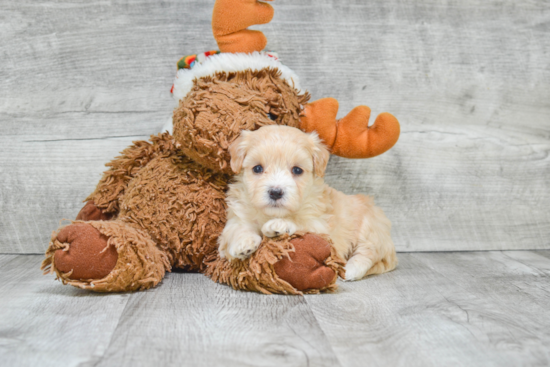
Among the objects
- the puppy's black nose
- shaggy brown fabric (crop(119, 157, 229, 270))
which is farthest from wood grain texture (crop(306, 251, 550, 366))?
shaggy brown fabric (crop(119, 157, 229, 270))

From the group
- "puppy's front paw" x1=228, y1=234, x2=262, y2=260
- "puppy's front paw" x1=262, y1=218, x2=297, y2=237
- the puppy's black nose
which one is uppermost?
the puppy's black nose

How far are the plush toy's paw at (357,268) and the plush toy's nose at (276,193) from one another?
0.52 metres

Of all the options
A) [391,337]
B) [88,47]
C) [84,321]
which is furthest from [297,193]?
[88,47]

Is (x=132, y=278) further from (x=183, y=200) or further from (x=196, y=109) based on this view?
(x=196, y=109)

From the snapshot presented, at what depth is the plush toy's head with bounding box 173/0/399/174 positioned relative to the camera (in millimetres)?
1733

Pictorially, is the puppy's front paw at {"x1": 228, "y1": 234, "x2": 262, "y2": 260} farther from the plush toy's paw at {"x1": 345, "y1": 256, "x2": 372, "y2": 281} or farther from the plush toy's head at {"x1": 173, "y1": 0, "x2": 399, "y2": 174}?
the plush toy's paw at {"x1": 345, "y1": 256, "x2": 372, "y2": 281}

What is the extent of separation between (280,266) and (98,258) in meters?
0.57

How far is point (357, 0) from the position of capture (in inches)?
94.3

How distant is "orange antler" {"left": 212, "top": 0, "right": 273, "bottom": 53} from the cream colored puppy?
396 mm

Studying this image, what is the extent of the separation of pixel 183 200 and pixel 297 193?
465 millimetres

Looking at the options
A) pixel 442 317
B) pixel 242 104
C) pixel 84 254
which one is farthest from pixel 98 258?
pixel 442 317

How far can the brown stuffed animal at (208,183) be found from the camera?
160cm

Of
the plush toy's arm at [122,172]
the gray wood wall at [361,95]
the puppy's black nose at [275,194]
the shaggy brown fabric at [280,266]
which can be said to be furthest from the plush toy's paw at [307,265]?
the gray wood wall at [361,95]

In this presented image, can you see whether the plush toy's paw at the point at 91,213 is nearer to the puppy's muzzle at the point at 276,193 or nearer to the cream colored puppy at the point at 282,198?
the cream colored puppy at the point at 282,198
